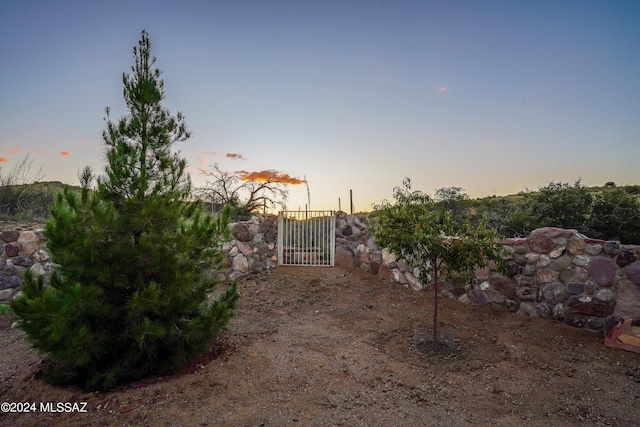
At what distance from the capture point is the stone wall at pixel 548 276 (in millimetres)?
5113

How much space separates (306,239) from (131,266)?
6508 mm

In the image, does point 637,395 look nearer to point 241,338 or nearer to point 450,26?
point 241,338

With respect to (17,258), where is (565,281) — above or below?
below

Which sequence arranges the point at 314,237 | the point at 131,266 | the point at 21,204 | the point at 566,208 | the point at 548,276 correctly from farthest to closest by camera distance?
the point at 21,204
the point at 566,208
the point at 314,237
the point at 548,276
the point at 131,266

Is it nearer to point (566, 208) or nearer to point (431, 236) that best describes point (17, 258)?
point (431, 236)

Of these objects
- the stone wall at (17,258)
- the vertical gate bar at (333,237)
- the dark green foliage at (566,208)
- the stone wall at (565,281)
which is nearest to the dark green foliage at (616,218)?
the dark green foliage at (566,208)

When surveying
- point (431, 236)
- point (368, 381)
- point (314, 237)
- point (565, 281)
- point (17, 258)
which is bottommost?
point (368, 381)

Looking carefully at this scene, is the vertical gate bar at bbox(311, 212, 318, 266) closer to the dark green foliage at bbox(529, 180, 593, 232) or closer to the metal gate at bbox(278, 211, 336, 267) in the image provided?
the metal gate at bbox(278, 211, 336, 267)

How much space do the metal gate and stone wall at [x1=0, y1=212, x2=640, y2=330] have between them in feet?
5.68

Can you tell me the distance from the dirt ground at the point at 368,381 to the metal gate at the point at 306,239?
3.67 meters

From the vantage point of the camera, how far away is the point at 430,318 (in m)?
6.38

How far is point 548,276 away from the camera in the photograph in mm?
5762

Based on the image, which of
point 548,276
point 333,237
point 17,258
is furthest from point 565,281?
point 17,258

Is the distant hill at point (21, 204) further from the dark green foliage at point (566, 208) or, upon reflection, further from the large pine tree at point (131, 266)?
the dark green foliage at point (566, 208)
